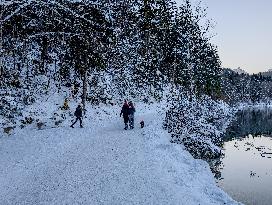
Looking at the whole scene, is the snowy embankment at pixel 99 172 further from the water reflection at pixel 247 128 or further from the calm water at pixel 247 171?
the water reflection at pixel 247 128

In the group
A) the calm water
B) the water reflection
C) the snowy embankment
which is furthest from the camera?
the water reflection

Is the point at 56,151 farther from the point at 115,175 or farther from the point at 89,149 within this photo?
the point at 115,175

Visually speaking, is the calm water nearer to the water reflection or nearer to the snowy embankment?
the snowy embankment

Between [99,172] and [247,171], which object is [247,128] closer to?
[247,171]

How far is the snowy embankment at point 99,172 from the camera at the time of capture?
10922 mm

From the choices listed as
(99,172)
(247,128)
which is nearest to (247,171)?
(99,172)

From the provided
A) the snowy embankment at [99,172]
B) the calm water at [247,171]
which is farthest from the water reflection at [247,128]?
the snowy embankment at [99,172]

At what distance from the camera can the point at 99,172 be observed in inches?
524

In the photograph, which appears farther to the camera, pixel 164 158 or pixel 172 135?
pixel 172 135

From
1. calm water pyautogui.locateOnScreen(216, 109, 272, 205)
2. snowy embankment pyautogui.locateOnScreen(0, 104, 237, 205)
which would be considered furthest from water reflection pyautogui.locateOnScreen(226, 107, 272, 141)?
snowy embankment pyautogui.locateOnScreen(0, 104, 237, 205)

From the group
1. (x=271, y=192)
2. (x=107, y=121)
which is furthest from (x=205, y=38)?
(x=271, y=192)

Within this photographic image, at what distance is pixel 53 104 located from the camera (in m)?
30.2

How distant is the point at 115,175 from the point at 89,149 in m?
4.88

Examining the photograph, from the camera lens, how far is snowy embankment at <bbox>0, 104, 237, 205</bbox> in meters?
10.9
